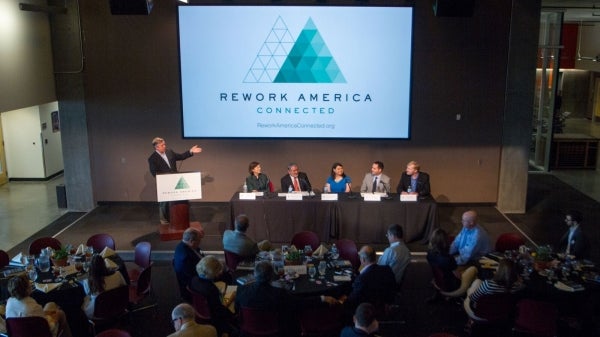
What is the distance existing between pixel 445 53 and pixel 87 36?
20.4ft

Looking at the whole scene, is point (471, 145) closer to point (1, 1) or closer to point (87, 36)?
point (87, 36)

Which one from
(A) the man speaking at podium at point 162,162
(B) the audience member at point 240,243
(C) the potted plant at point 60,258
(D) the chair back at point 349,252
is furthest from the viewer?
(A) the man speaking at podium at point 162,162

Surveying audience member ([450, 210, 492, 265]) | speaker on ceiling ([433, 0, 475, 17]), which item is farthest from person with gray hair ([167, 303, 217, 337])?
speaker on ceiling ([433, 0, 475, 17])

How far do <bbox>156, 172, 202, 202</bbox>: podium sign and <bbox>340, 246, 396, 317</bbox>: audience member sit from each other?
3.78 metres

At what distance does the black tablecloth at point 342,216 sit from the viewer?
842 cm

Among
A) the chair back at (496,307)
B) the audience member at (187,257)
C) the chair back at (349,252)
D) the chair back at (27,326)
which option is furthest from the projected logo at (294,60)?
the chair back at (27,326)

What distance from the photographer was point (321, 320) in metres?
5.41

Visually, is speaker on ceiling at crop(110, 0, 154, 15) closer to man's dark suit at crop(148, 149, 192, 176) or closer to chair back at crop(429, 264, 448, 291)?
man's dark suit at crop(148, 149, 192, 176)

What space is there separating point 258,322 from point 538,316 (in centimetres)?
255

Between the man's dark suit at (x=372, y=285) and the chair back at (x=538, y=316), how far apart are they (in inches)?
47.5

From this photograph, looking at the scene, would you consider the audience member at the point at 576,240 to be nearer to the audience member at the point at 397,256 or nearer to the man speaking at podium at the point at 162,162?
the audience member at the point at 397,256

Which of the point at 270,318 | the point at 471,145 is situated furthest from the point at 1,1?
the point at 471,145

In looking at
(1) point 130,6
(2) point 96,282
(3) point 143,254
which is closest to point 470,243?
(3) point 143,254

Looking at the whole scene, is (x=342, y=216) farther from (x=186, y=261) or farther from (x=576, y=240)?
(x=576, y=240)
